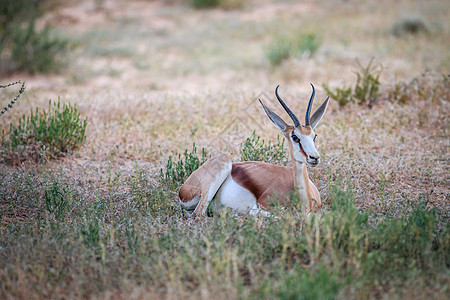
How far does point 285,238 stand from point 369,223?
3.39 ft

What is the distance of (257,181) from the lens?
157 inches

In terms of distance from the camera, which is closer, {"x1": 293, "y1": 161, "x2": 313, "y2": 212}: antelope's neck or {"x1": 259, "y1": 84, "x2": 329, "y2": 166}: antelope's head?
{"x1": 259, "y1": 84, "x2": 329, "y2": 166}: antelope's head

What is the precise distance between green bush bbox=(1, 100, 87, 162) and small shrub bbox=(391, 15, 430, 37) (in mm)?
9019

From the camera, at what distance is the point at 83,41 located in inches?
498

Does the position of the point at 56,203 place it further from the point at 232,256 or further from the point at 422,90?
the point at 422,90

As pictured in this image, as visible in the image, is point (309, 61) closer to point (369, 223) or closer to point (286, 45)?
point (286, 45)

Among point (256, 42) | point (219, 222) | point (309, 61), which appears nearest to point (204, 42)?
point (256, 42)

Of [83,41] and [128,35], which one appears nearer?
[83,41]

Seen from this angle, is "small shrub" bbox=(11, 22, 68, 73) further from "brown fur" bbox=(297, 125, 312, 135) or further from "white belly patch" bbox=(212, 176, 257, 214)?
"brown fur" bbox=(297, 125, 312, 135)

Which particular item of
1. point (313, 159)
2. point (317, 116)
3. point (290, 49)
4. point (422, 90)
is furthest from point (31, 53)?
point (313, 159)

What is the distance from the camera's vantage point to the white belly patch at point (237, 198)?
4008 mm

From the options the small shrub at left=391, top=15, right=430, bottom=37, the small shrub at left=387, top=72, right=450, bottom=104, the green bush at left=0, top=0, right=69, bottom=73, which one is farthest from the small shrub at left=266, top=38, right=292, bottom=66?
the green bush at left=0, top=0, right=69, bottom=73

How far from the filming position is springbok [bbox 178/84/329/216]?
384 cm

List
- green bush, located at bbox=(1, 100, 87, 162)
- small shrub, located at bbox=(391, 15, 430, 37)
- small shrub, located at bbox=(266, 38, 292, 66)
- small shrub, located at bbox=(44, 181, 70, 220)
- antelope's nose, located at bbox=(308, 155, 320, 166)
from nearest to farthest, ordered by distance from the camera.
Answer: antelope's nose, located at bbox=(308, 155, 320, 166)
small shrub, located at bbox=(44, 181, 70, 220)
green bush, located at bbox=(1, 100, 87, 162)
small shrub, located at bbox=(266, 38, 292, 66)
small shrub, located at bbox=(391, 15, 430, 37)
